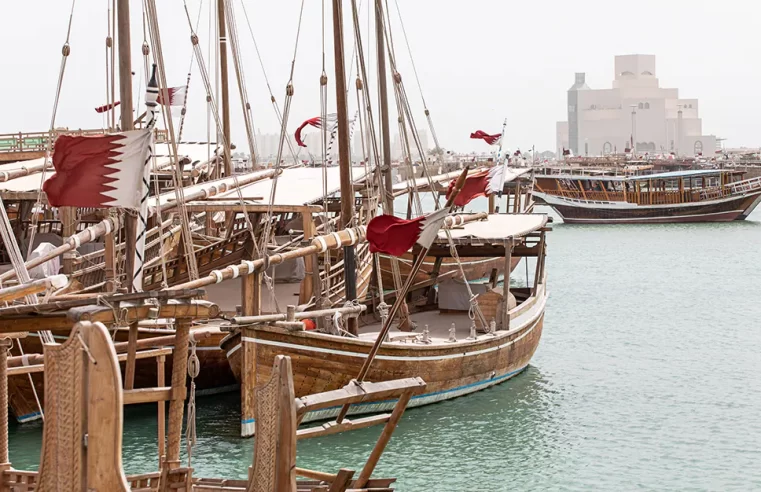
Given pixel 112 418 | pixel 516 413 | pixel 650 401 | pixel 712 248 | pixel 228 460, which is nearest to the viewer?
pixel 112 418

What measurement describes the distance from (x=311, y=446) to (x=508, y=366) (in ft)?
20.8

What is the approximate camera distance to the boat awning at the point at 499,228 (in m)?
24.9

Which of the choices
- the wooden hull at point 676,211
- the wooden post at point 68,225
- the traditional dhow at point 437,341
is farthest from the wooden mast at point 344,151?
the wooden hull at point 676,211

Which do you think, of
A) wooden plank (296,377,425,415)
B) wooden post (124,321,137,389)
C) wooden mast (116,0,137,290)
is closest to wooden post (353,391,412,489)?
wooden plank (296,377,425,415)

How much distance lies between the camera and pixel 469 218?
2820 centimetres

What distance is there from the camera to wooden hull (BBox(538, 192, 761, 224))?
8419cm

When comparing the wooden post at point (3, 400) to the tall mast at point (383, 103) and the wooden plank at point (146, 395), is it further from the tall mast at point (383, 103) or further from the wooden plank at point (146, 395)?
the tall mast at point (383, 103)

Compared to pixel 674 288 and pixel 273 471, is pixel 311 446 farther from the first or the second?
pixel 674 288

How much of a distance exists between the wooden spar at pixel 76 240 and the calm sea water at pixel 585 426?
10.4 feet

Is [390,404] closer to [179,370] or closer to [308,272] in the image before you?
[308,272]

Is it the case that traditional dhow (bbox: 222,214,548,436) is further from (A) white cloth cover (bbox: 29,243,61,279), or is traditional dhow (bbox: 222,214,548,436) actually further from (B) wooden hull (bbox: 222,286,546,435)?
(A) white cloth cover (bbox: 29,243,61,279)

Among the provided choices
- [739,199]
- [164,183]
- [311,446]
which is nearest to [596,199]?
[739,199]

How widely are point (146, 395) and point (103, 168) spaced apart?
4.22 m

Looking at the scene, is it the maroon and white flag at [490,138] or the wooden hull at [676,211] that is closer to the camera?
the maroon and white flag at [490,138]
